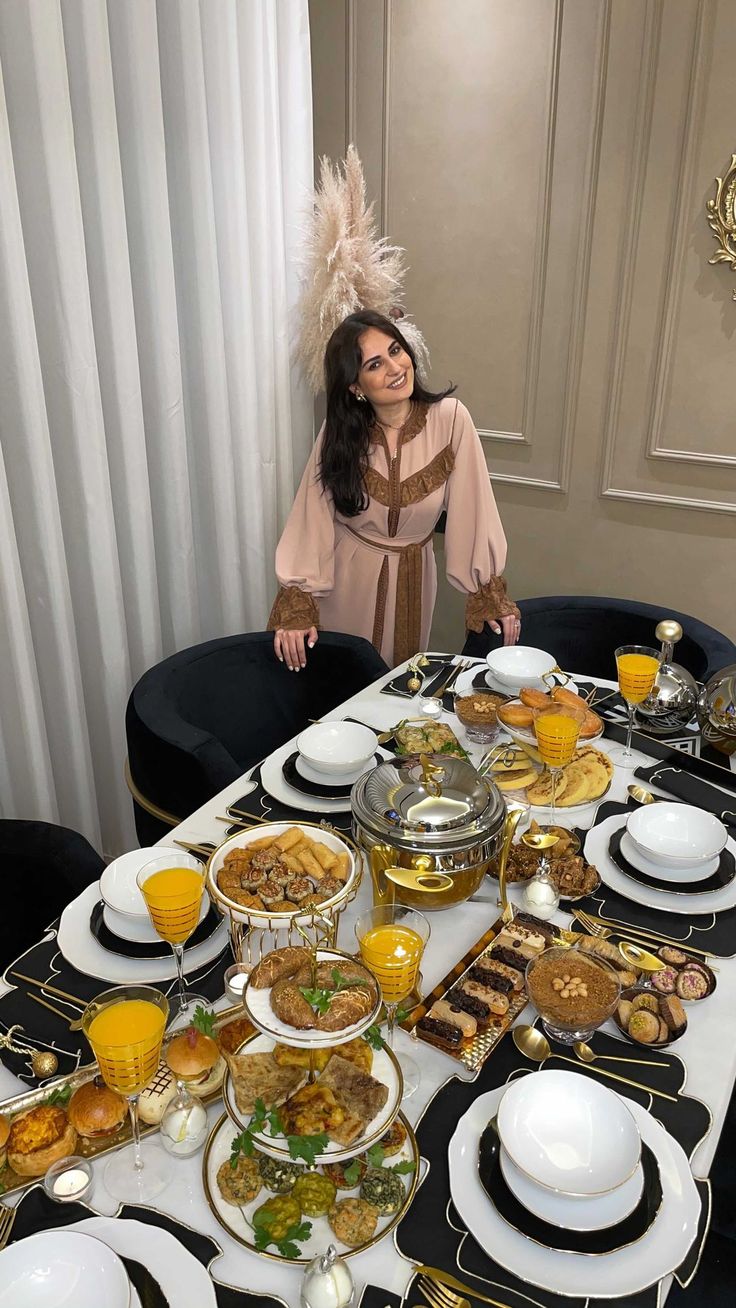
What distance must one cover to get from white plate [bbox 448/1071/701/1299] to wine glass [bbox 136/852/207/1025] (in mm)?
398

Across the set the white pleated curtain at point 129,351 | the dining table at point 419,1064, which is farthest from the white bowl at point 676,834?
the white pleated curtain at point 129,351

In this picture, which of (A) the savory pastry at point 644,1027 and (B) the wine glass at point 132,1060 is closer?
(B) the wine glass at point 132,1060

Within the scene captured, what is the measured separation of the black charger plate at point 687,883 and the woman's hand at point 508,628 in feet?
3.73

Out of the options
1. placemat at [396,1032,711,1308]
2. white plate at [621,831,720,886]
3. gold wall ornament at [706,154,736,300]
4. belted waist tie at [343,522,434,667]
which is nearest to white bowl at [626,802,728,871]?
white plate at [621,831,720,886]

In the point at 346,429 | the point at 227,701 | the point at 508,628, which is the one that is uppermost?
the point at 346,429

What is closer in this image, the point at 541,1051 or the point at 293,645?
the point at 541,1051

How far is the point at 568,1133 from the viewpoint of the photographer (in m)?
0.98

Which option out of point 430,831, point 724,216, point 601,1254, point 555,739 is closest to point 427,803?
point 430,831

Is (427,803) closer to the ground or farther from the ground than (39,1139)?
farther from the ground

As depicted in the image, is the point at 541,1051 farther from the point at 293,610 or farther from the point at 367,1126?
the point at 293,610

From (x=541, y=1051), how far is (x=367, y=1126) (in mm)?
290

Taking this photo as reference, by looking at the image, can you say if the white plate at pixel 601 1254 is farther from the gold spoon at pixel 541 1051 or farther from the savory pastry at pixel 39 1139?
the savory pastry at pixel 39 1139

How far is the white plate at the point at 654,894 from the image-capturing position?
1.37 meters

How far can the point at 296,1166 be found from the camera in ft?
3.13
